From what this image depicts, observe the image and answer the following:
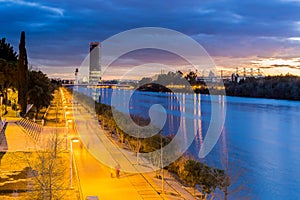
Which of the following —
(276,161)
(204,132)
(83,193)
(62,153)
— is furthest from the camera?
(204,132)

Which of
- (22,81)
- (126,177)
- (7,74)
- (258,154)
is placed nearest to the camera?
(126,177)

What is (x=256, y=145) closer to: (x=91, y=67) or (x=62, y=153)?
(x=62, y=153)

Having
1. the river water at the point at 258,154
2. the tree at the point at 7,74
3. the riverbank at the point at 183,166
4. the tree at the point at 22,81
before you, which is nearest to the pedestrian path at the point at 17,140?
the riverbank at the point at 183,166

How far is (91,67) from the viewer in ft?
217

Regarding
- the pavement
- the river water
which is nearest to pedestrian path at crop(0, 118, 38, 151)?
the pavement

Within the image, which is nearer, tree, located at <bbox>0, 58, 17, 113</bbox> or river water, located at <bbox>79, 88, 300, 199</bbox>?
river water, located at <bbox>79, 88, 300, 199</bbox>

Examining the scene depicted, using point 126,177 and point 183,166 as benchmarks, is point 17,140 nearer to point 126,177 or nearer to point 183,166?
point 126,177

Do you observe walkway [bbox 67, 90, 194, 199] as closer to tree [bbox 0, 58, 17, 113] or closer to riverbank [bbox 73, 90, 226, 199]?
riverbank [bbox 73, 90, 226, 199]

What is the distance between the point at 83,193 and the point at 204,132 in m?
12.1

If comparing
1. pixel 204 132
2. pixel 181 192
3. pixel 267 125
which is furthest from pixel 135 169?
pixel 267 125

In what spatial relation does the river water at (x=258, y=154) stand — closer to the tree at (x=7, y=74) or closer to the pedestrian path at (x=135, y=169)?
the pedestrian path at (x=135, y=169)

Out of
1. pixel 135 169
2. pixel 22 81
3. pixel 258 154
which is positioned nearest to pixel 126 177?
pixel 135 169

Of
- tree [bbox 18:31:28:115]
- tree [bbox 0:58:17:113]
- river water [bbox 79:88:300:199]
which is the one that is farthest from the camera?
tree [bbox 0:58:17:113]

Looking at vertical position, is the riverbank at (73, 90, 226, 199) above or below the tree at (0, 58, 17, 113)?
below
